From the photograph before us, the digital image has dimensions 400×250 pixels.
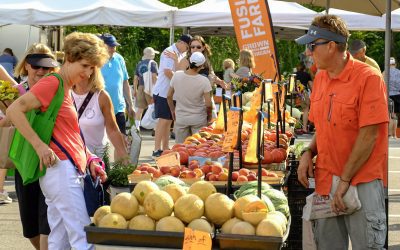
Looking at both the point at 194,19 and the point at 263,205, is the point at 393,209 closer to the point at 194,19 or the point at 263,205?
the point at 263,205

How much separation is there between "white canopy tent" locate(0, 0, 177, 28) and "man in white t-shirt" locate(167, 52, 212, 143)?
20.3 feet

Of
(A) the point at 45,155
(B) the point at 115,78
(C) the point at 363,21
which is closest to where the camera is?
(A) the point at 45,155

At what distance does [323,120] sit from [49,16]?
42.8 feet

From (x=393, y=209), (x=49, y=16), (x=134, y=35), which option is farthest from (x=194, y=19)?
(x=134, y=35)

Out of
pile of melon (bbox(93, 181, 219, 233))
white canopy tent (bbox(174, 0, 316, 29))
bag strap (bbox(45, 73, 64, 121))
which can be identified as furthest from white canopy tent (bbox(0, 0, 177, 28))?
pile of melon (bbox(93, 181, 219, 233))

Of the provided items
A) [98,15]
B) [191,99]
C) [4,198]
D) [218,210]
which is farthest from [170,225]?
[98,15]

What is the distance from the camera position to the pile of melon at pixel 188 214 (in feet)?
14.3

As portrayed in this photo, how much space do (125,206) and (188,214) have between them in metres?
0.32

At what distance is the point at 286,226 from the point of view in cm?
466

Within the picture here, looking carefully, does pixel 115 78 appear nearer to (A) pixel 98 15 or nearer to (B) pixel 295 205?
(B) pixel 295 205

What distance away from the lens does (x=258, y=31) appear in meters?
13.7

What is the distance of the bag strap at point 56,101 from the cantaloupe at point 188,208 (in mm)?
1056

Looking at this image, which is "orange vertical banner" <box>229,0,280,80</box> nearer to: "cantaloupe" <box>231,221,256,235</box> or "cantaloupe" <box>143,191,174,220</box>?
"cantaloupe" <box>143,191,174,220</box>

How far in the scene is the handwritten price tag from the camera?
4.17 m
